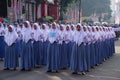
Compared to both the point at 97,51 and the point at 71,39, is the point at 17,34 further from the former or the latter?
the point at 97,51

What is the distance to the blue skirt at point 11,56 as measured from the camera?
45.3ft

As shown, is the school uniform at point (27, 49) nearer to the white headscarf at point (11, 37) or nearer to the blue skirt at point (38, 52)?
the white headscarf at point (11, 37)

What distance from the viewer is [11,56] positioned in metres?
13.9

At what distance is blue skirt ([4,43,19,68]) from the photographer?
544 inches

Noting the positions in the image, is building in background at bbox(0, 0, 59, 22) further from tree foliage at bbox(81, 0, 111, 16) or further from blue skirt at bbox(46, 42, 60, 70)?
tree foliage at bbox(81, 0, 111, 16)

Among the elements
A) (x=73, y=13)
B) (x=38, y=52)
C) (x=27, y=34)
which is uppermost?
(x=73, y=13)

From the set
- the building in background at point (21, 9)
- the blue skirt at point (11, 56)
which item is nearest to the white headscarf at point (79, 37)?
the blue skirt at point (11, 56)

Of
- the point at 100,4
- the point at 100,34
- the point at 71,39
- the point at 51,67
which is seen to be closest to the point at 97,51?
the point at 100,34

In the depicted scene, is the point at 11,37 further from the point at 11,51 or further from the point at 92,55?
the point at 92,55

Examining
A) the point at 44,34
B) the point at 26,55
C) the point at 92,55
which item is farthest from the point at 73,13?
the point at 26,55

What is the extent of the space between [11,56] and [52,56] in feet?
5.43

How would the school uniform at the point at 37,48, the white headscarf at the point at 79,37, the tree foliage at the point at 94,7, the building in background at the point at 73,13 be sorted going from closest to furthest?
the white headscarf at the point at 79,37 < the school uniform at the point at 37,48 < the building in background at the point at 73,13 < the tree foliage at the point at 94,7

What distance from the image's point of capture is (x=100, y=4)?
311 feet

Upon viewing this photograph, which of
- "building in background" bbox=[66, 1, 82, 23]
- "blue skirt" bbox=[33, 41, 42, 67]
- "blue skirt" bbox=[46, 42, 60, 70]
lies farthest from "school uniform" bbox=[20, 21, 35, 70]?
"building in background" bbox=[66, 1, 82, 23]
